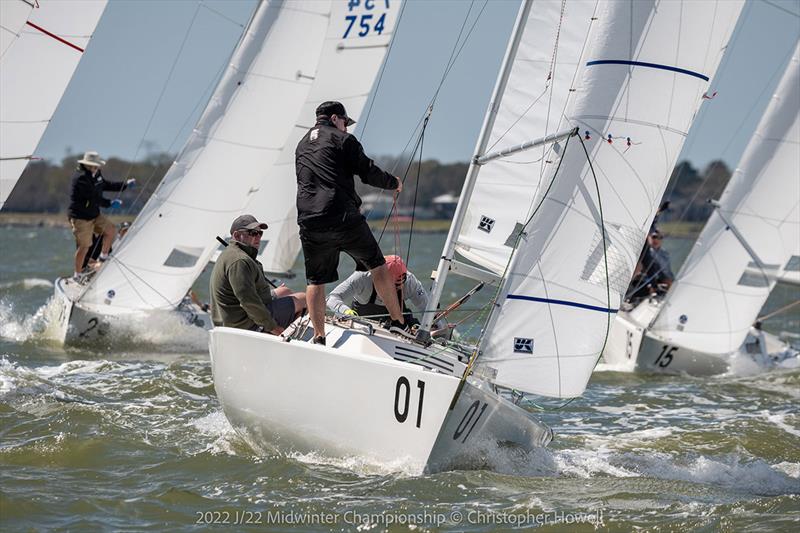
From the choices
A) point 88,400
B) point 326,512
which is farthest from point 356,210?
point 88,400

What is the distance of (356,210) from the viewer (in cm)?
679

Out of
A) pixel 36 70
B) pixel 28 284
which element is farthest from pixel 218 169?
pixel 28 284

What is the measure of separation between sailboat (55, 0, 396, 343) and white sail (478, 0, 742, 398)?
6.30 m

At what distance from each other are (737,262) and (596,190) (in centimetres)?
656

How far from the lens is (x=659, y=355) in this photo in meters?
12.7

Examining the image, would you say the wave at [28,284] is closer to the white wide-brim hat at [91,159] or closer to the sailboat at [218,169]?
the white wide-brim hat at [91,159]

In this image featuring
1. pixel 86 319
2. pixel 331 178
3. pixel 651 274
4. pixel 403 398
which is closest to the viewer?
pixel 403 398

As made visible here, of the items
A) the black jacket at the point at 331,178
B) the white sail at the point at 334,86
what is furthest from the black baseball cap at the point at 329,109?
the white sail at the point at 334,86

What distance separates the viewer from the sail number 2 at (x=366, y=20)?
12719 mm

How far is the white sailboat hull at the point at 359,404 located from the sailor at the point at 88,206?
22.3 ft

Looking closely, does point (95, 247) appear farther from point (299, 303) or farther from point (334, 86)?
point (299, 303)

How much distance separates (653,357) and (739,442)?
4044 mm

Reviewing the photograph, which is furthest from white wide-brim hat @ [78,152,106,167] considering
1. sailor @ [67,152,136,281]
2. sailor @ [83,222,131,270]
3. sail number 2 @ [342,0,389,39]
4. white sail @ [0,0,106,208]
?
white sail @ [0,0,106,208]

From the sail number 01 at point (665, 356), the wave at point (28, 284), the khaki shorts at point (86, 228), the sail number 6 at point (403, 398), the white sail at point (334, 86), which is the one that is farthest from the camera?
the wave at point (28, 284)
